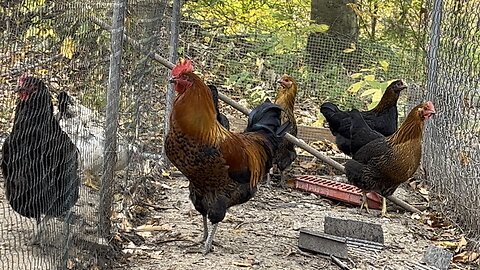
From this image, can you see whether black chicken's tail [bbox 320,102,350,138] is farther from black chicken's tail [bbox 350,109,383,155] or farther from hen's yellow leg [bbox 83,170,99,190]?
hen's yellow leg [bbox 83,170,99,190]

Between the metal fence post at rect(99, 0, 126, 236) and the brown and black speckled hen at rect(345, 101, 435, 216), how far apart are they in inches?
112

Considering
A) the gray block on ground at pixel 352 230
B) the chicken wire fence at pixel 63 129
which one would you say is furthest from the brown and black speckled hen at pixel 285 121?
the chicken wire fence at pixel 63 129

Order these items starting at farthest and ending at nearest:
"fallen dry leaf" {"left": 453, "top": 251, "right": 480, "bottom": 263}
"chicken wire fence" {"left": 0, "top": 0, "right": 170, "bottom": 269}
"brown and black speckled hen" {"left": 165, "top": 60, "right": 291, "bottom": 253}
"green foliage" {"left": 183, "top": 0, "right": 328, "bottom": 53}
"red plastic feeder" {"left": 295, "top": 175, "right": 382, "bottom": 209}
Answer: "green foliage" {"left": 183, "top": 0, "right": 328, "bottom": 53} < "red plastic feeder" {"left": 295, "top": 175, "right": 382, "bottom": 209} < "fallen dry leaf" {"left": 453, "top": 251, "right": 480, "bottom": 263} < "brown and black speckled hen" {"left": 165, "top": 60, "right": 291, "bottom": 253} < "chicken wire fence" {"left": 0, "top": 0, "right": 170, "bottom": 269}

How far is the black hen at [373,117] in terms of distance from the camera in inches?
295

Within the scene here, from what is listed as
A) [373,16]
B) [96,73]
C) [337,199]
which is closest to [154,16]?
[96,73]

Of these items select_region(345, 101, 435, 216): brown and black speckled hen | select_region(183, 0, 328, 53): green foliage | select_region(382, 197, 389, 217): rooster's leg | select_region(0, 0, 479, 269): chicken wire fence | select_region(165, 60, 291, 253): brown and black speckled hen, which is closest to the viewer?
select_region(0, 0, 479, 269): chicken wire fence

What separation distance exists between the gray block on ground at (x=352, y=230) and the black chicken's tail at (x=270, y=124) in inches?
32.4

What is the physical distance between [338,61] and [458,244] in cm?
381

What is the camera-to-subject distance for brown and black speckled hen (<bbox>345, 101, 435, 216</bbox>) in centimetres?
681

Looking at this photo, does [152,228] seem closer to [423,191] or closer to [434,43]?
[423,191]

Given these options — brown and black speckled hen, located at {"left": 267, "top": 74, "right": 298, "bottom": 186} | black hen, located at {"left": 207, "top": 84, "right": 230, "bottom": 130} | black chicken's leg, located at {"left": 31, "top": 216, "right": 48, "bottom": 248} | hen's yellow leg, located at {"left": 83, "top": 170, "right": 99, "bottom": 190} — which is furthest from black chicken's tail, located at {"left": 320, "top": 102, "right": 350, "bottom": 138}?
black chicken's leg, located at {"left": 31, "top": 216, "right": 48, "bottom": 248}

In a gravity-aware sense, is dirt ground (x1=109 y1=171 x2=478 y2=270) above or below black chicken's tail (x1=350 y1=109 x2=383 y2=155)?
below

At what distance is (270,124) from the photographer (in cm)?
615

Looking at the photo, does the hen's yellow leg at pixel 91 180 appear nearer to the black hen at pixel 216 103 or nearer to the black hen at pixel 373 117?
the black hen at pixel 216 103
